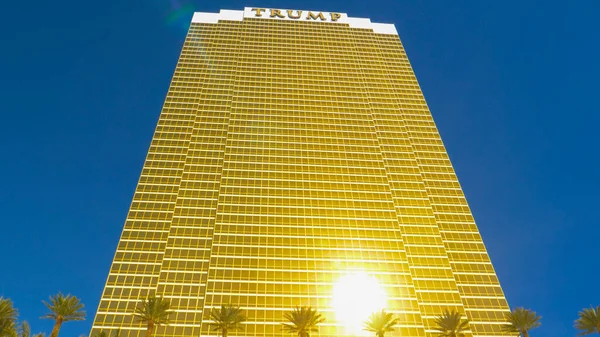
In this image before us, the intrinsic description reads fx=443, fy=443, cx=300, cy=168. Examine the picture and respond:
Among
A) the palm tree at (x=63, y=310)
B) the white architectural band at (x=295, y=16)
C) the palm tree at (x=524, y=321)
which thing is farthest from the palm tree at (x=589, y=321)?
the white architectural band at (x=295, y=16)

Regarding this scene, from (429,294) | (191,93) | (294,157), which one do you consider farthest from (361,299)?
(191,93)

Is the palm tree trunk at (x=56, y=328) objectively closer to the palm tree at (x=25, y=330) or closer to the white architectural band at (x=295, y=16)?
the palm tree at (x=25, y=330)

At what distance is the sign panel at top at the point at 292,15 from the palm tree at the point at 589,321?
452ft

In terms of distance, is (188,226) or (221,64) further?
(221,64)

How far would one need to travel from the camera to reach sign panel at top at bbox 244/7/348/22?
572 feet

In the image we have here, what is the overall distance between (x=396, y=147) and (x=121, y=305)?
86.3 meters

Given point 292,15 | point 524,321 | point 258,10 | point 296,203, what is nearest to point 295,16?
point 292,15

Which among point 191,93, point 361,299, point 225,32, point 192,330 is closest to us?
point 192,330

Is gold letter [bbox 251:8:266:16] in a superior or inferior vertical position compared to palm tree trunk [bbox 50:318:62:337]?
superior

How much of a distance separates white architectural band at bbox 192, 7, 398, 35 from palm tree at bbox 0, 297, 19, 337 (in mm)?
130445

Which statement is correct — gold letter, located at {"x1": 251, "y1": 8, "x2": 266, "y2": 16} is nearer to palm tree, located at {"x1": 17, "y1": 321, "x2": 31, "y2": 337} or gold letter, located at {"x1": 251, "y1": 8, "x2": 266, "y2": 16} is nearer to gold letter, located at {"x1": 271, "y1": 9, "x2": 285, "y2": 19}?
gold letter, located at {"x1": 271, "y1": 9, "x2": 285, "y2": 19}

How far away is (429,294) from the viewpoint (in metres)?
103

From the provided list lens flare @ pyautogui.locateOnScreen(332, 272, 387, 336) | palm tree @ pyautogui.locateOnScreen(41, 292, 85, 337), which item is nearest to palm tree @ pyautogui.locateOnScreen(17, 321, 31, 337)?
palm tree @ pyautogui.locateOnScreen(41, 292, 85, 337)

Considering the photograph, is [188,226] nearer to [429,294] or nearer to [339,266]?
[339,266]
